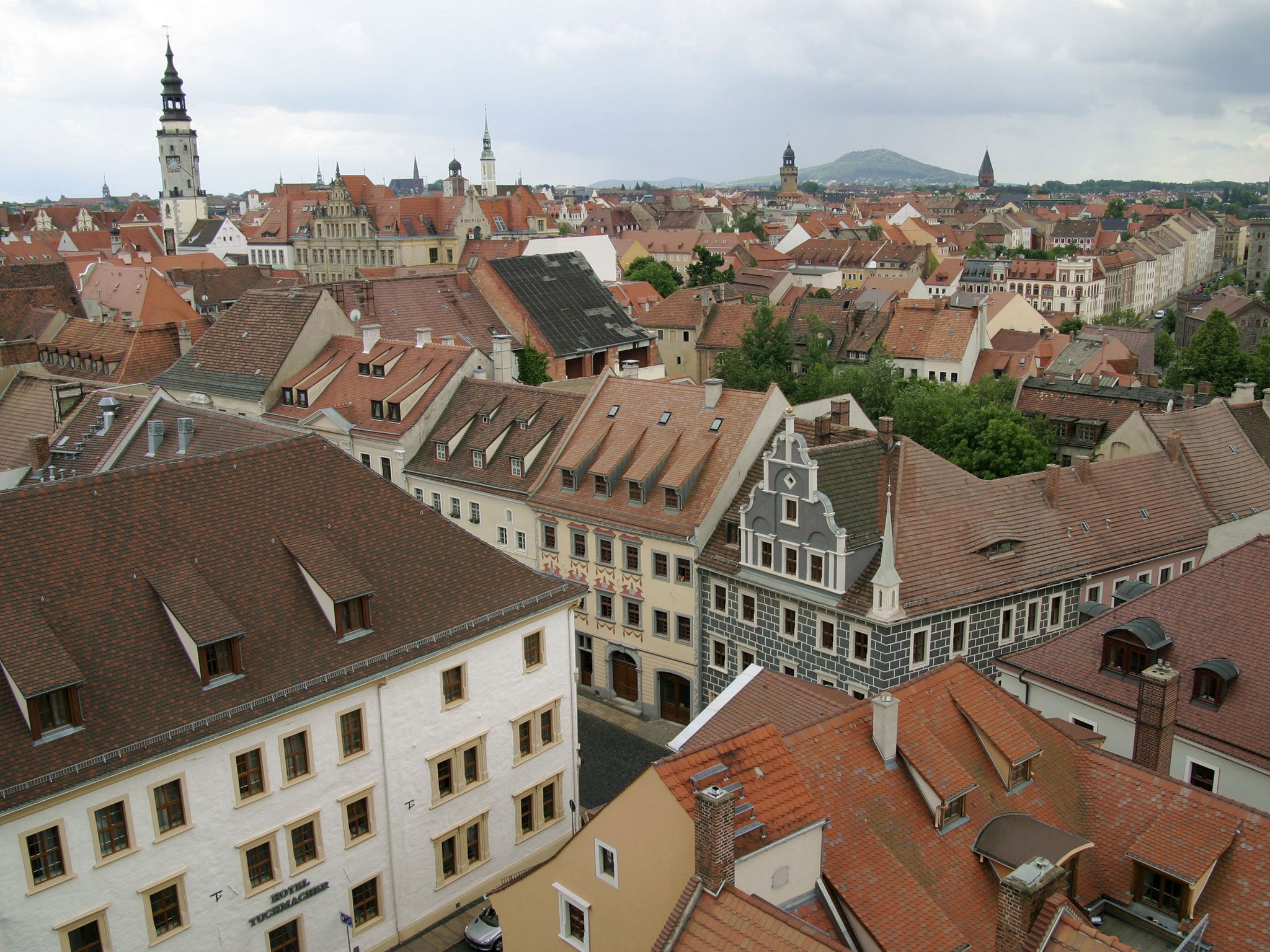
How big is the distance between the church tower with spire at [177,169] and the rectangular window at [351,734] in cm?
17057

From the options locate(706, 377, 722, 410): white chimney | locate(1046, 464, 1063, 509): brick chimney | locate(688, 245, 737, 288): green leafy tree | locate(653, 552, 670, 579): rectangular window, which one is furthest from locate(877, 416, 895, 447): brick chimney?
locate(688, 245, 737, 288): green leafy tree

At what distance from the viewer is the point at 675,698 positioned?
1745 inches

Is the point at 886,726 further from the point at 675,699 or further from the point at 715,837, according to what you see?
the point at 675,699

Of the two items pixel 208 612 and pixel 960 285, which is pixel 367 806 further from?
pixel 960 285

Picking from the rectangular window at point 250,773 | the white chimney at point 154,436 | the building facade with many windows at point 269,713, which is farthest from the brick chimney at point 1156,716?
the white chimney at point 154,436

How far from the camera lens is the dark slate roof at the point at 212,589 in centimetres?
2333

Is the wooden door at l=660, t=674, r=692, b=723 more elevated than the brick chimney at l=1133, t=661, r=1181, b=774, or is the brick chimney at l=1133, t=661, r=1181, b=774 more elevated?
the brick chimney at l=1133, t=661, r=1181, b=774

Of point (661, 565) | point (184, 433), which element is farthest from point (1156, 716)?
point (184, 433)

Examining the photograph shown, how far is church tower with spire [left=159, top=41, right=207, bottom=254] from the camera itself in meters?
182

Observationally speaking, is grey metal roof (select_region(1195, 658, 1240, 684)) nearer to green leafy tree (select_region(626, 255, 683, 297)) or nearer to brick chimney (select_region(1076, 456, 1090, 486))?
brick chimney (select_region(1076, 456, 1090, 486))

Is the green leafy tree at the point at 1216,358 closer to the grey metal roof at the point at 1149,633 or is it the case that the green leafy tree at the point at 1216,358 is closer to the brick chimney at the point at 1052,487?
the brick chimney at the point at 1052,487

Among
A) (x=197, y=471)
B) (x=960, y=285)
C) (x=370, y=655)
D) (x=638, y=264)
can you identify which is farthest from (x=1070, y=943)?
(x=960, y=285)

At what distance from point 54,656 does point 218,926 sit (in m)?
7.36

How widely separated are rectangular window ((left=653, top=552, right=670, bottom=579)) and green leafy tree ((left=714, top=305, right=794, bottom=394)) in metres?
42.8
